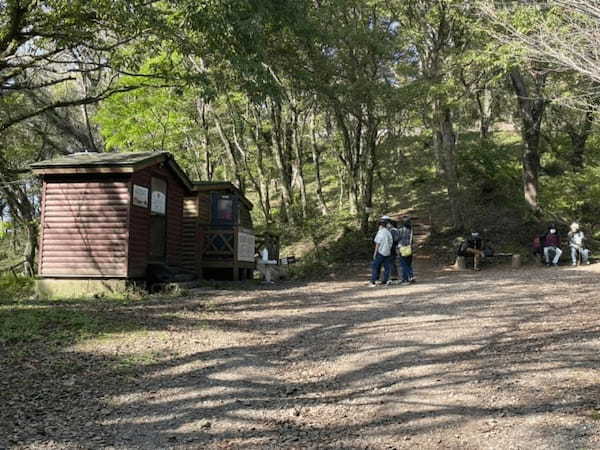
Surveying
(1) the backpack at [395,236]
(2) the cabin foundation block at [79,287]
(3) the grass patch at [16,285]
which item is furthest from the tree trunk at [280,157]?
(2) the cabin foundation block at [79,287]

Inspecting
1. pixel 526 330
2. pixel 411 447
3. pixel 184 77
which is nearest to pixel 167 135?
A: pixel 184 77

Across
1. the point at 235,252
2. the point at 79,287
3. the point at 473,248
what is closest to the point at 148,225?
the point at 79,287

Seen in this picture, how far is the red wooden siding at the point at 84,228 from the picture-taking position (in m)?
14.1

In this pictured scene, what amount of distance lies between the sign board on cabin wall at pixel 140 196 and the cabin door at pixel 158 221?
46 centimetres

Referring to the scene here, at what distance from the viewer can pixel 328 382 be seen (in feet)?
20.3

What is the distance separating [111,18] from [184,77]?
5.96 feet

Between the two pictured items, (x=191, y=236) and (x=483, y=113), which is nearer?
(x=191, y=236)

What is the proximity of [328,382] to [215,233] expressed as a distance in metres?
12.4

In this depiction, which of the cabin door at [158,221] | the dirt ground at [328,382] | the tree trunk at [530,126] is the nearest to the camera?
the dirt ground at [328,382]

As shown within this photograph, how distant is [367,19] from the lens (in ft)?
72.7

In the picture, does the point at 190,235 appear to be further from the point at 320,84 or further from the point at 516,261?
the point at 516,261

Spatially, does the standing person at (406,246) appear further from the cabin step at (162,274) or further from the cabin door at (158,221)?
the cabin door at (158,221)

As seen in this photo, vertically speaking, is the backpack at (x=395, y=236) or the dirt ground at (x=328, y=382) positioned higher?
the backpack at (x=395, y=236)

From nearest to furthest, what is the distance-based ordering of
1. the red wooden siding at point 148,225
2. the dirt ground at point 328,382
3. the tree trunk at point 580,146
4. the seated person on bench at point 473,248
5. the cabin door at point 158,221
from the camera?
the dirt ground at point 328,382 < the red wooden siding at point 148,225 < the cabin door at point 158,221 < the seated person on bench at point 473,248 < the tree trunk at point 580,146
